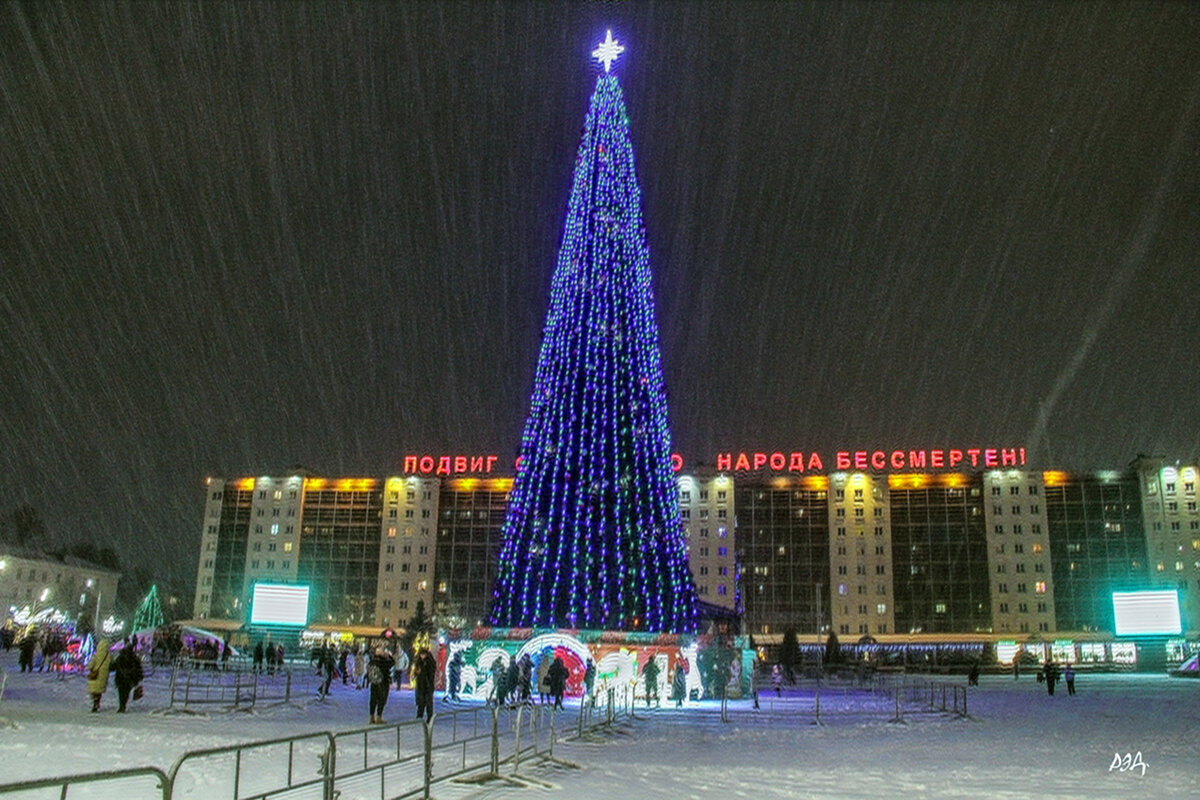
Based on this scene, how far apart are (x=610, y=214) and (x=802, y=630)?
8114cm

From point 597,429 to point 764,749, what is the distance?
14502mm

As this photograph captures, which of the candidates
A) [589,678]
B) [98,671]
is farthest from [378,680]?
[589,678]

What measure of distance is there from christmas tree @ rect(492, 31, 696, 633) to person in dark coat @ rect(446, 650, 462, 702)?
2.68m

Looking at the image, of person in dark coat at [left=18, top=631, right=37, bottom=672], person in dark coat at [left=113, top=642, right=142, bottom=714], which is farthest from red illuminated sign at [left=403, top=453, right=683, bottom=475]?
person in dark coat at [left=113, top=642, right=142, bottom=714]

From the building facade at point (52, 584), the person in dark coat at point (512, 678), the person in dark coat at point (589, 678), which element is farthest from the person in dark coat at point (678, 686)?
the building facade at point (52, 584)

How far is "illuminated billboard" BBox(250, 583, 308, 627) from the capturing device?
47941 mm

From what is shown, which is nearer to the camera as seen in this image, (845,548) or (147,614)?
(147,614)

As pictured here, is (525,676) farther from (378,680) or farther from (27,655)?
(27,655)

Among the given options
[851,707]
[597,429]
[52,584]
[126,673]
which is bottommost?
[851,707]

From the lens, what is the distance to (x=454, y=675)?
3222 cm

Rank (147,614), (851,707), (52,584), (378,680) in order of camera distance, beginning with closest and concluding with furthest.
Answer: (378,680) < (851,707) < (147,614) < (52,584)

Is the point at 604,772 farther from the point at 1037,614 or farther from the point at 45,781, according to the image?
the point at 1037,614

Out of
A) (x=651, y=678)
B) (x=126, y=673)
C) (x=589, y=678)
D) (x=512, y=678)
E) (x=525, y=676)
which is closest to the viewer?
(x=126, y=673)

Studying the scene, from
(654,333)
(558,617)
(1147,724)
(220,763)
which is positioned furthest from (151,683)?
(1147,724)
